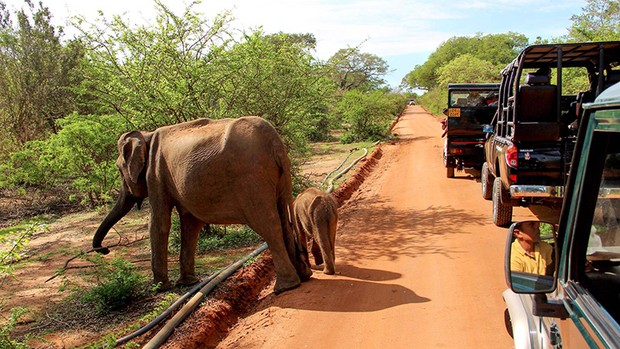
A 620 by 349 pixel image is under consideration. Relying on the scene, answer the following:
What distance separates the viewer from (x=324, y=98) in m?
12.5

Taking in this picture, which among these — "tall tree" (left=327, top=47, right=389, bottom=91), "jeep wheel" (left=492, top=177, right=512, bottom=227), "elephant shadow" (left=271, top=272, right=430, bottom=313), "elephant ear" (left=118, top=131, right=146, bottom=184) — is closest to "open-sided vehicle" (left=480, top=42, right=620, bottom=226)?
"jeep wheel" (left=492, top=177, right=512, bottom=227)

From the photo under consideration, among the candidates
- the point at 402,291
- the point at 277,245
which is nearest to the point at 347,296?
the point at 402,291

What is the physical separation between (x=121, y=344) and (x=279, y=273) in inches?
80.6

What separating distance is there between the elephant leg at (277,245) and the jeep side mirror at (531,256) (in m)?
3.98

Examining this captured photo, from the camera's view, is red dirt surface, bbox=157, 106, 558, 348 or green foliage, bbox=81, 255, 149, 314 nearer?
red dirt surface, bbox=157, 106, 558, 348

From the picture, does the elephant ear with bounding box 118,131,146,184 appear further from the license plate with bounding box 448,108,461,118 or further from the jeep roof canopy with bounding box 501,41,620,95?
the license plate with bounding box 448,108,461,118

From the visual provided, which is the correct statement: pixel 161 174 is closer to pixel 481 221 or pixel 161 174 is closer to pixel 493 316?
pixel 493 316

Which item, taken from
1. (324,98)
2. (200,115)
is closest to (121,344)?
(200,115)

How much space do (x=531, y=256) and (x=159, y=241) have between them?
5.34m

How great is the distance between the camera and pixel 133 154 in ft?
22.0

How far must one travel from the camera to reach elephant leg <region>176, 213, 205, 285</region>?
22.3 ft

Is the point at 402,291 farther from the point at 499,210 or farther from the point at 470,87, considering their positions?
the point at 470,87

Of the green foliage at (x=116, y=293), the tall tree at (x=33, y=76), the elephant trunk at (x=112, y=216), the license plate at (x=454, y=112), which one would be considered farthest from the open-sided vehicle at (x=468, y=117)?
the tall tree at (x=33, y=76)

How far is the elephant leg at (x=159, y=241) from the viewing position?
663 cm
